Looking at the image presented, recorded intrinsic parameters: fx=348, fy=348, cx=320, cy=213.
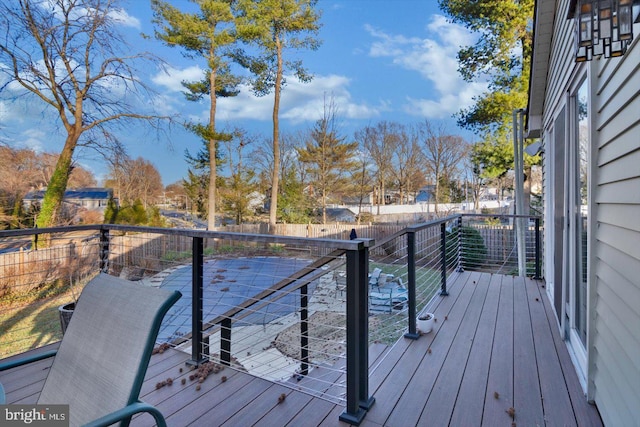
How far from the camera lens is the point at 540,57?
412 centimetres

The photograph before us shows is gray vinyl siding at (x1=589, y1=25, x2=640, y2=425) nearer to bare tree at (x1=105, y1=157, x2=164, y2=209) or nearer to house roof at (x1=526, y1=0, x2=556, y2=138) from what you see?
house roof at (x1=526, y1=0, x2=556, y2=138)

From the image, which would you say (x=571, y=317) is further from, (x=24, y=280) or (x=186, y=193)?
(x=186, y=193)

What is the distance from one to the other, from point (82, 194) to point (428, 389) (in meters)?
19.2

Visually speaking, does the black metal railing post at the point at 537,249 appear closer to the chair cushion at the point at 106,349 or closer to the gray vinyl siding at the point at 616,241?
the gray vinyl siding at the point at 616,241

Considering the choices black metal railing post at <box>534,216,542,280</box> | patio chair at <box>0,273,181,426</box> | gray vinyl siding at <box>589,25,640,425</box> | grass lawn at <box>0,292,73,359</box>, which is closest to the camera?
patio chair at <box>0,273,181,426</box>

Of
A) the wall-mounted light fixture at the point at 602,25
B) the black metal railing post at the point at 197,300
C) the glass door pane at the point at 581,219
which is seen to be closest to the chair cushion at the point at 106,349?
the black metal railing post at the point at 197,300

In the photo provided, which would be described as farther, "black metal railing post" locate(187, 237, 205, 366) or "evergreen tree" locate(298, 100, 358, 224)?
"evergreen tree" locate(298, 100, 358, 224)

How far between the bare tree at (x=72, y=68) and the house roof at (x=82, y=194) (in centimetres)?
235

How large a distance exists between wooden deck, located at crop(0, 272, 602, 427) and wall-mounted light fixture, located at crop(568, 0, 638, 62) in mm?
1742

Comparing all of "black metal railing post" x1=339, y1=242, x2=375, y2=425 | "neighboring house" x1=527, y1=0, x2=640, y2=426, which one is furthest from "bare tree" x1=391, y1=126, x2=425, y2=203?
"black metal railing post" x1=339, y1=242, x2=375, y2=425

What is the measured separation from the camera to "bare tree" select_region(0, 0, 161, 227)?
9.12 m

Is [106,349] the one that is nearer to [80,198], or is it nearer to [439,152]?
[80,198]

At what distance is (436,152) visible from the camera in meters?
22.9

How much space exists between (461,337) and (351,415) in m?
1.55
